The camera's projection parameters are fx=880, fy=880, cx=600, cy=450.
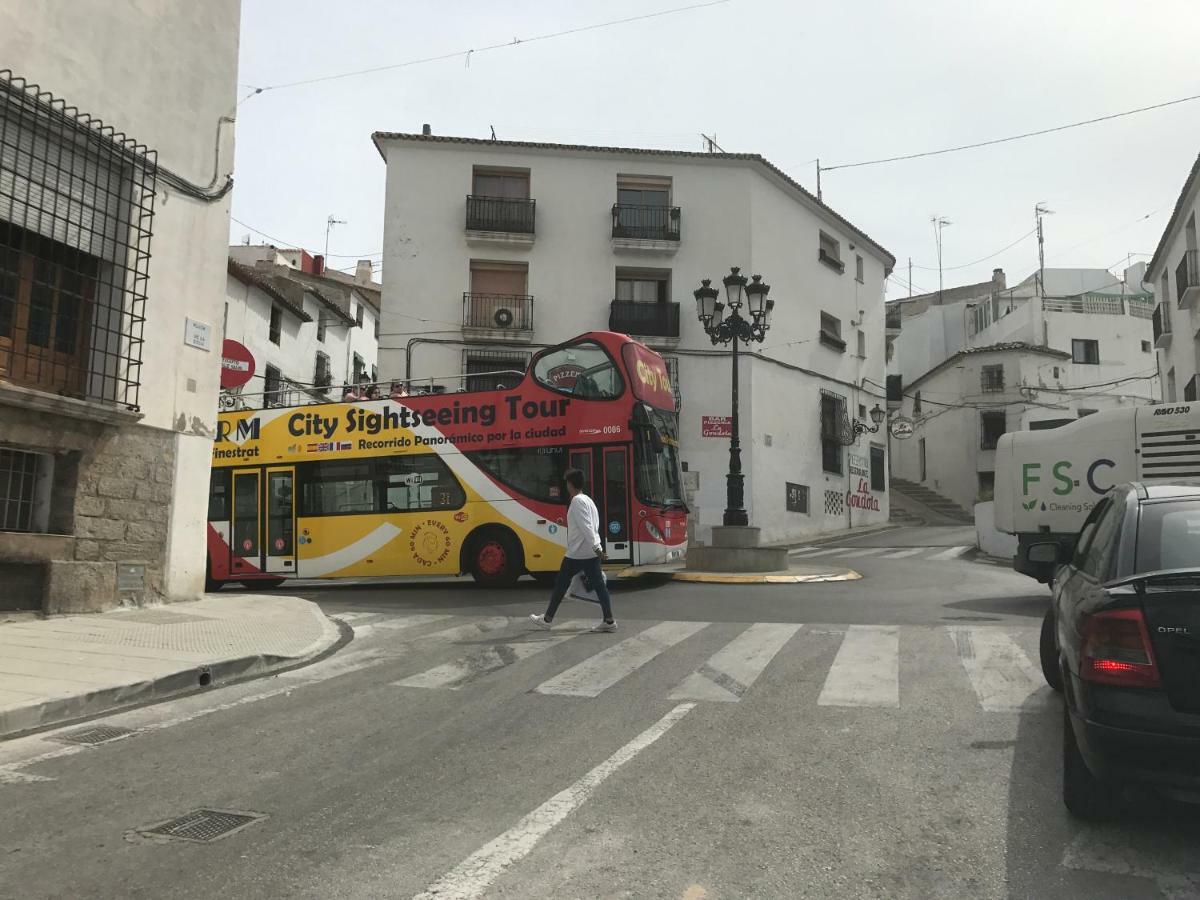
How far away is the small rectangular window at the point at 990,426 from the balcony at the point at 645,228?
61.1ft

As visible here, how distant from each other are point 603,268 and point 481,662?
21.7 meters

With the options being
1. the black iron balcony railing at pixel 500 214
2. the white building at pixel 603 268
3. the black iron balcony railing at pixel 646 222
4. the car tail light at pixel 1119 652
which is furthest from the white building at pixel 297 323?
the car tail light at pixel 1119 652

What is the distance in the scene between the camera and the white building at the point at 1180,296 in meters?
21.4

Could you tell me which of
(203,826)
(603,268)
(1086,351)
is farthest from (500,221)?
(1086,351)

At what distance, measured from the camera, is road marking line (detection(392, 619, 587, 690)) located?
21.2 feet

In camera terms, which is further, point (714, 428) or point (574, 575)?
point (714, 428)

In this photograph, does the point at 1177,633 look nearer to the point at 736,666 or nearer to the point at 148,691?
the point at 736,666

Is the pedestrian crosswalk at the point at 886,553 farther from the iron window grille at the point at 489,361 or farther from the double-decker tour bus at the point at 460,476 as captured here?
the iron window grille at the point at 489,361

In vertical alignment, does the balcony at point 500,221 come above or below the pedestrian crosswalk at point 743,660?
above

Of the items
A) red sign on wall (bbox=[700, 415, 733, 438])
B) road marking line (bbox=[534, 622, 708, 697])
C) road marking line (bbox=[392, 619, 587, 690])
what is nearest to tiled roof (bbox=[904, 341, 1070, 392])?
red sign on wall (bbox=[700, 415, 733, 438])

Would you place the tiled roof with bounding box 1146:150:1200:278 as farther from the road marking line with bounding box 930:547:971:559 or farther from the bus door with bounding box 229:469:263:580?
the bus door with bounding box 229:469:263:580

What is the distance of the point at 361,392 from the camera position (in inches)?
730

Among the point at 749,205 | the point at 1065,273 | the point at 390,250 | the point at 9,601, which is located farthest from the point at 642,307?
the point at 1065,273

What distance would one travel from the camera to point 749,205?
1100 inches
